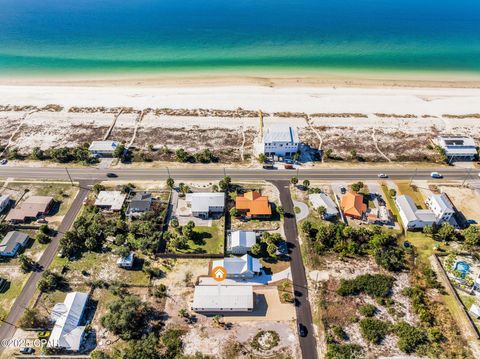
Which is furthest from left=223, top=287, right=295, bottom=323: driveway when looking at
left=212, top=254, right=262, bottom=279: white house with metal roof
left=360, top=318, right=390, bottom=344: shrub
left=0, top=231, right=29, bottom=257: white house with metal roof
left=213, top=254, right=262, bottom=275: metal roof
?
left=0, top=231, right=29, bottom=257: white house with metal roof

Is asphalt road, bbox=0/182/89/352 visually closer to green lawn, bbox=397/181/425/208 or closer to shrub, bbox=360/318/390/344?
shrub, bbox=360/318/390/344

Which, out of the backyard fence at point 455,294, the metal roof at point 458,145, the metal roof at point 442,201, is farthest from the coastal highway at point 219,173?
the backyard fence at point 455,294

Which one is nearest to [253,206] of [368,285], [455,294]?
[368,285]

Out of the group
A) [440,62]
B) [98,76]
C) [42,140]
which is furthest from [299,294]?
[440,62]

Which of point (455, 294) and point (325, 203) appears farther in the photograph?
point (325, 203)

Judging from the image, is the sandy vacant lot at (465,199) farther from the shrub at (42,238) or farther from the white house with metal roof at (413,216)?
the shrub at (42,238)

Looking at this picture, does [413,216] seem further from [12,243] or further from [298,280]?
[12,243]
